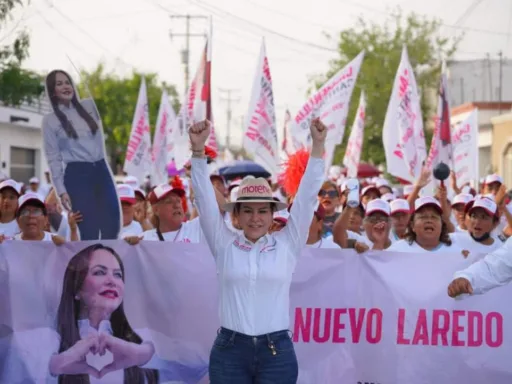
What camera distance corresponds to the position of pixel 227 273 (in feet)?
18.4

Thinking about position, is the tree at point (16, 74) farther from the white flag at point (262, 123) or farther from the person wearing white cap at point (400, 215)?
the person wearing white cap at point (400, 215)

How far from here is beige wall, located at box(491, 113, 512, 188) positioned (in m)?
43.8

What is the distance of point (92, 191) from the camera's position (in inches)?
312

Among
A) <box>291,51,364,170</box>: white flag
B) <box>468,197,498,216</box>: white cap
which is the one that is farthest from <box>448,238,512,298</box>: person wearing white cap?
<box>291,51,364,170</box>: white flag

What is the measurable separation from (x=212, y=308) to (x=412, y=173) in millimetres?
7334

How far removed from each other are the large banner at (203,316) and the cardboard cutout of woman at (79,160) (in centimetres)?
50

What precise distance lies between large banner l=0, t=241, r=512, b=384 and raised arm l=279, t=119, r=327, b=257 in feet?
6.13

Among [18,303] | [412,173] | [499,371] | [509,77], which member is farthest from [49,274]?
[509,77]

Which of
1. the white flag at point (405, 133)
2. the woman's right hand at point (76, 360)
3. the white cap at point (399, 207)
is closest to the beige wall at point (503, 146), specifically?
the white flag at point (405, 133)

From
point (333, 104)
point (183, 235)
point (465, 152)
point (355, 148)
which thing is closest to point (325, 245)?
point (183, 235)

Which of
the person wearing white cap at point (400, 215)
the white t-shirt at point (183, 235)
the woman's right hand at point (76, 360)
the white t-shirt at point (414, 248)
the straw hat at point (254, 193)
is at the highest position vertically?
the straw hat at point (254, 193)

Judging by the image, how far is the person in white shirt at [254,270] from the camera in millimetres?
5461

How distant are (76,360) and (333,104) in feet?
26.8

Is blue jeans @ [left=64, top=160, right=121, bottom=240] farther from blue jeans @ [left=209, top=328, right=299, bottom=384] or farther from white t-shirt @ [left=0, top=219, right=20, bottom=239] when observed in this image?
blue jeans @ [left=209, top=328, right=299, bottom=384]
